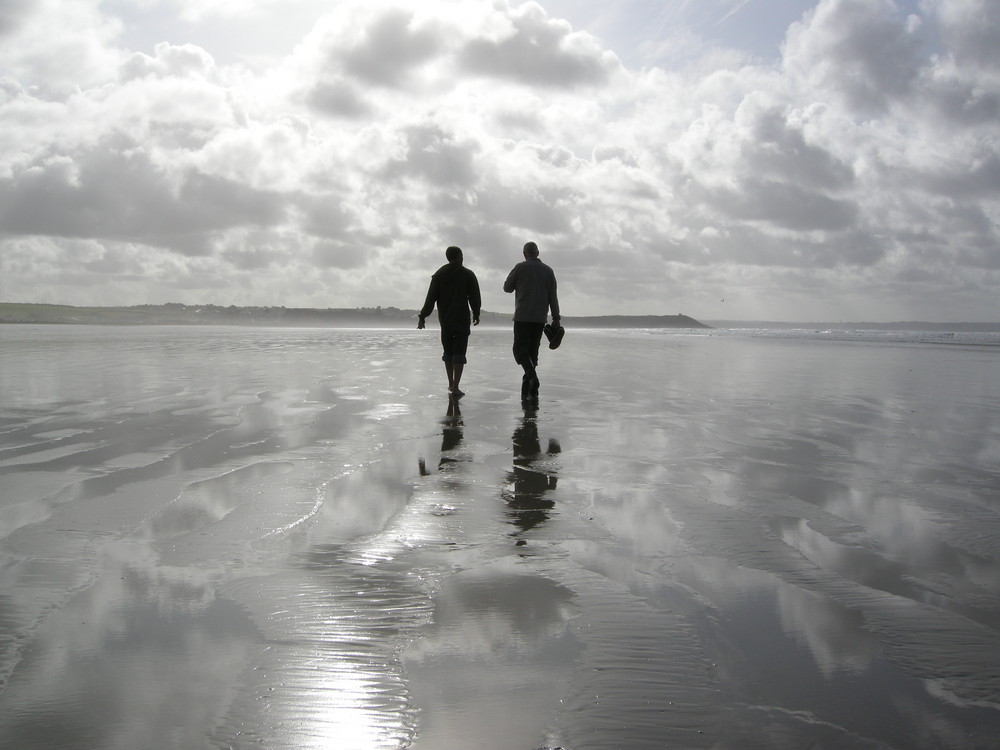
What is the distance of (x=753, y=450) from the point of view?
6051mm

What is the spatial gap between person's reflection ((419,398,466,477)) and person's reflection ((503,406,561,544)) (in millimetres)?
469

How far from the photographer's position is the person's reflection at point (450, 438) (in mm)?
5383

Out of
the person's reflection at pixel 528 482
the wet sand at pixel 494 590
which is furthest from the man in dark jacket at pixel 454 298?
the wet sand at pixel 494 590

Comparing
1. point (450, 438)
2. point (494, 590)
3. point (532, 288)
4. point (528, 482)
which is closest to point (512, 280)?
point (532, 288)

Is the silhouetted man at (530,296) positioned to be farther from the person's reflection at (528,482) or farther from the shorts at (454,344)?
the person's reflection at (528,482)

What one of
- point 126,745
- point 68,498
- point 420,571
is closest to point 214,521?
point 68,498

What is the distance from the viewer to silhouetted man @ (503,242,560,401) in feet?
32.4

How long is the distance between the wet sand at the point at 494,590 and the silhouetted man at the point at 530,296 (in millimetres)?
3257

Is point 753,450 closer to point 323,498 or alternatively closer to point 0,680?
point 323,498

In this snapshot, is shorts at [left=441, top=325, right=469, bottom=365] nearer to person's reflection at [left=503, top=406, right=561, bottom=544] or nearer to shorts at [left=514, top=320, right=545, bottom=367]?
shorts at [left=514, top=320, right=545, bottom=367]

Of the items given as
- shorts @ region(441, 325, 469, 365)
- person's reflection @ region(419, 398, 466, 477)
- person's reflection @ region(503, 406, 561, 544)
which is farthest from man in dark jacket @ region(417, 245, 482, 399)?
person's reflection @ region(503, 406, 561, 544)

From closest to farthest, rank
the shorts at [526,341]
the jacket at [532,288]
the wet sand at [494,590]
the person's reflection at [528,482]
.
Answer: the wet sand at [494,590]
the person's reflection at [528,482]
the shorts at [526,341]
the jacket at [532,288]

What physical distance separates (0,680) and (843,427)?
712 cm

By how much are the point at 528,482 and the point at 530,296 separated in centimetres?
547
